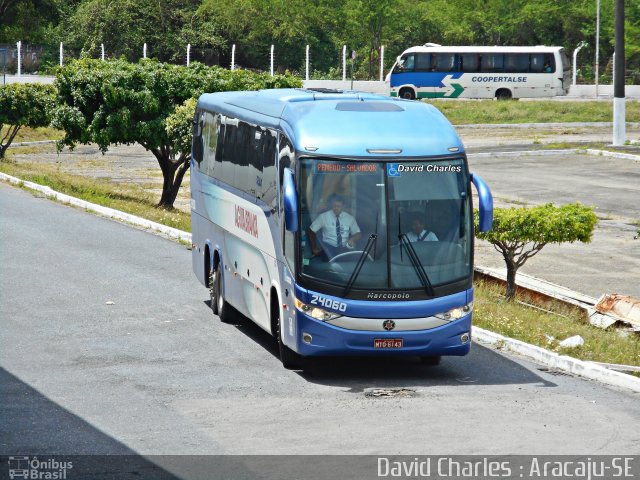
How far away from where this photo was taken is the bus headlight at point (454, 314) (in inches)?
564

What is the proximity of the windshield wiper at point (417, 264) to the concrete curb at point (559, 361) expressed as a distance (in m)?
2.27

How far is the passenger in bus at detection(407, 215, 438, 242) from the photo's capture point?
46.5 feet

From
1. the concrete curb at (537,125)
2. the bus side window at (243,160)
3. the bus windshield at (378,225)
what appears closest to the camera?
the bus windshield at (378,225)

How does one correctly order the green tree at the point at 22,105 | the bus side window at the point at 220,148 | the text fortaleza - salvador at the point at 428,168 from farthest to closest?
the green tree at the point at 22,105 → the bus side window at the point at 220,148 → the text fortaleza - salvador at the point at 428,168

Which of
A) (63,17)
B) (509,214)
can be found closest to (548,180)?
(509,214)

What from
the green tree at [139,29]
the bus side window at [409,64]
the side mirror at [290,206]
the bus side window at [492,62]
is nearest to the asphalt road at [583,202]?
the side mirror at [290,206]

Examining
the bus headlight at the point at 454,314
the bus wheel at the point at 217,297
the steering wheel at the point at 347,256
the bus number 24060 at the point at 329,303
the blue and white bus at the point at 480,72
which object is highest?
the blue and white bus at the point at 480,72

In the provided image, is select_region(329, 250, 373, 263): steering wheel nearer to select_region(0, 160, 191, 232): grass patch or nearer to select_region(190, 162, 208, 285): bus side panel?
select_region(190, 162, 208, 285): bus side panel

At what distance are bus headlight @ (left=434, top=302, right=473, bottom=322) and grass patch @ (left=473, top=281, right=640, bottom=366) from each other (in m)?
2.07

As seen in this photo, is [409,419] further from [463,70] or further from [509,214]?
[463,70]

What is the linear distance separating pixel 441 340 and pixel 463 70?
62.8 metres

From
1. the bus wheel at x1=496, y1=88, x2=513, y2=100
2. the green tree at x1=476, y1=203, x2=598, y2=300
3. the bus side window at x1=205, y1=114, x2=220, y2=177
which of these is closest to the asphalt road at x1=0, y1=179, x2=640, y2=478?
the bus side window at x1=205, y1=114, x2=220, y2=177

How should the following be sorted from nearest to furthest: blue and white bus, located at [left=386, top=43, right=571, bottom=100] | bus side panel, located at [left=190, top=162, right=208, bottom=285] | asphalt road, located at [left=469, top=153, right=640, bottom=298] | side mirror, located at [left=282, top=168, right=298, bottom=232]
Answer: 1. side mirror, located at [left=282, top=168, right=298, bottom=232]
2. bus side panel, located at [left=190, top=162, right=208, bottom=285]
3. asphalt road, located at [left=469, top=153, right=640, bottom=298]
4. blue and white bus, located at [left=386, top=43, right=571, bottom=100]

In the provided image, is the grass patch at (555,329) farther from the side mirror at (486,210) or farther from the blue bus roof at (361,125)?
the blue bus roof at (361,125)
